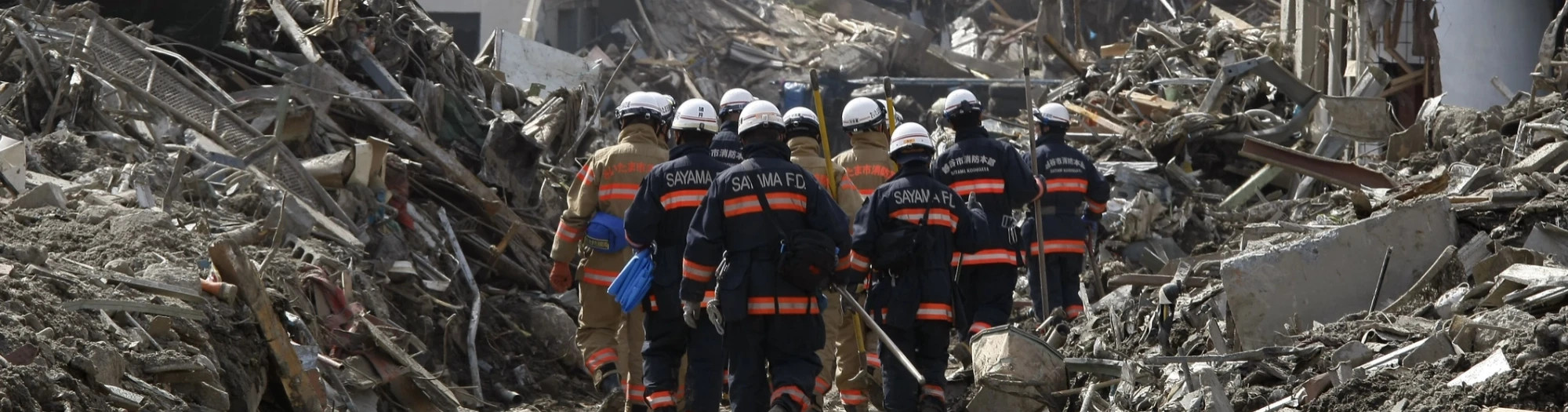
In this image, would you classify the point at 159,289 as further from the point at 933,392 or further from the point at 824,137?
the point at 933,392

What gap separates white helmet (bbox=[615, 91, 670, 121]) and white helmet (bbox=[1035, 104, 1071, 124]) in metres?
2.89

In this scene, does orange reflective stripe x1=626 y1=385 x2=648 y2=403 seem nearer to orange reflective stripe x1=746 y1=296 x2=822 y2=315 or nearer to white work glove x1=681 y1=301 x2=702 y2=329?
white work glove x1=681 y1=301 x2=702 y2=329

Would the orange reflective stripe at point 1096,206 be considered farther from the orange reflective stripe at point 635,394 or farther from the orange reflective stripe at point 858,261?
the orange reflective stripe at point 635,394

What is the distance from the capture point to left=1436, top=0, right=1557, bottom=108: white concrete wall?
15195 millimetres

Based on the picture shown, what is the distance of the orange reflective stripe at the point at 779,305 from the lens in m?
6.88

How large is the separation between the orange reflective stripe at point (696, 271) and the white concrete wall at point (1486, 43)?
34.4ft

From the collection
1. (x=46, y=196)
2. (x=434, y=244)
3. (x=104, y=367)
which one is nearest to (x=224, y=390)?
(x=104, y=367)

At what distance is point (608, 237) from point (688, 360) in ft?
3.10

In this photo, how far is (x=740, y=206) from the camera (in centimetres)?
684

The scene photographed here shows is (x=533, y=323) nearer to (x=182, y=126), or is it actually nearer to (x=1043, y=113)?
(x=182, y=126)

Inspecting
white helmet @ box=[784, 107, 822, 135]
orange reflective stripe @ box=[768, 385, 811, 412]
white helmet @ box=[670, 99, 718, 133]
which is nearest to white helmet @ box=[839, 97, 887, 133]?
white helmet @ box=[784, 107, 822, 135]

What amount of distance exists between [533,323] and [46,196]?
323 cm

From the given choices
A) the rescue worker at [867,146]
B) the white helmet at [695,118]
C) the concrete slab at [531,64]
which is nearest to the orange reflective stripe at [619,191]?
the white helmet at [695,118]

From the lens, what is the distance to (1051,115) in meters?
10.0
